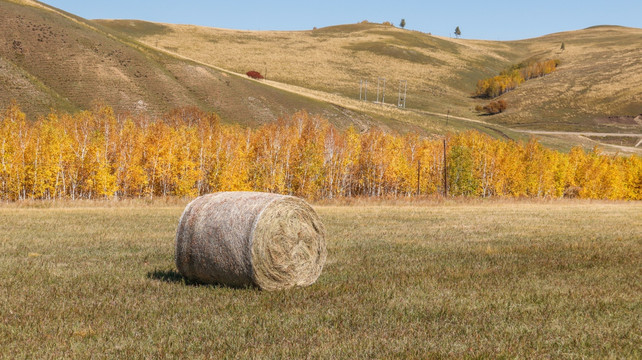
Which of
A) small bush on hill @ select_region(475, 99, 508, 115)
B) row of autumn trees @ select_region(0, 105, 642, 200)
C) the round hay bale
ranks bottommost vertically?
row of autumn trees @ select_region(0, 105, 642, 200)

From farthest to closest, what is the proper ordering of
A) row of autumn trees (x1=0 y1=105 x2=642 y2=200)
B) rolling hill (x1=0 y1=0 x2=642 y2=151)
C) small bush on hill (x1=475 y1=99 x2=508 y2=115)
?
small bush on hill (x1=475 y1=99 x2=508 y2=115), rolling hill (x1=0 y1=0 x2=642 y2=151), row of autumn trees (x1=0 y1=105 x2=642 y2=200)

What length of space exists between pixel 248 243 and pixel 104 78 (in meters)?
84.3

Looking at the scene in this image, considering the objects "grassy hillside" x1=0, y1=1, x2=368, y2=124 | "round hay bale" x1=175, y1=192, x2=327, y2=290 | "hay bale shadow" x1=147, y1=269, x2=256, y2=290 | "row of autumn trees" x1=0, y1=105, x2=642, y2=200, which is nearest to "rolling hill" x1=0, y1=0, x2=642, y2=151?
"grassy hillside" x1=0, y1=1, x2=368, y2=124

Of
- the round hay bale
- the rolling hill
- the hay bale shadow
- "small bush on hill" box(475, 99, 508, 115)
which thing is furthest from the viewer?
"small bush on hill" box(475, 99, 508, 115)

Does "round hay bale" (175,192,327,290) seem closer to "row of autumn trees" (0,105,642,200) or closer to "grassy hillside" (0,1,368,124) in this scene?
"row of autumn trees" (0,105,642,200)

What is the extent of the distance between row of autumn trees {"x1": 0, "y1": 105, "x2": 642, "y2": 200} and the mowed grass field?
38490mm

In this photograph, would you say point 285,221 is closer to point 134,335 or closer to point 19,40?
point 134,335

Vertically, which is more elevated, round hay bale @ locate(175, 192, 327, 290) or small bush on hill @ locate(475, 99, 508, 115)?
small bush on hill @ locate(475, 99, 508, 115)

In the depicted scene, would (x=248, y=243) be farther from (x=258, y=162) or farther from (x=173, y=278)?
→ (x=258, y=162)

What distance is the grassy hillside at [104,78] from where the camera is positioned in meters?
81.9

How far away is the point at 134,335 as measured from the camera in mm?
8859

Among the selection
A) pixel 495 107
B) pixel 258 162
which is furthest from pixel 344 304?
pixel 495 107

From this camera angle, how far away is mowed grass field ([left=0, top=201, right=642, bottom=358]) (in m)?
8.48

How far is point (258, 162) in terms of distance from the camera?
66375mm
